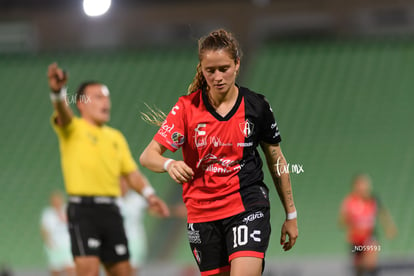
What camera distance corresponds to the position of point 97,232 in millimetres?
6270

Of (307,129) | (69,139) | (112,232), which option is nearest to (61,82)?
(69,139)

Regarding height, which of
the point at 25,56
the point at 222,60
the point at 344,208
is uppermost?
the point at 25,56

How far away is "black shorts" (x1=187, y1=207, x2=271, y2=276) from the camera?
441 cm

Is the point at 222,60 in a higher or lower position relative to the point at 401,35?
lower

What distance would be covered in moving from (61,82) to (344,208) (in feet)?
23.9

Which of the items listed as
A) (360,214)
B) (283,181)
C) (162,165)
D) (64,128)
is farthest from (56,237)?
(162,165)

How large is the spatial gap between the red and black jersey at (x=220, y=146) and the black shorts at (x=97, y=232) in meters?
1.88

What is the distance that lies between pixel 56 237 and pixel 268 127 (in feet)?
28.9

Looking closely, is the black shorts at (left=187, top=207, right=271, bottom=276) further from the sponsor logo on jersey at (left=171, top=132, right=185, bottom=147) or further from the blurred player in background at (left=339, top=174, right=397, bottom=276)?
the blurred player in background at (left=339, top=174, right=397, bottom=276)

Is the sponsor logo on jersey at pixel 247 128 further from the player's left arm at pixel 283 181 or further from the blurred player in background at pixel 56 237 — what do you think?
the blurred player in background at pixel 56 237

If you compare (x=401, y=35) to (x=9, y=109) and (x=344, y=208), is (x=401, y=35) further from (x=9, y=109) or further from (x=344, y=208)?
(x=9, y=109)

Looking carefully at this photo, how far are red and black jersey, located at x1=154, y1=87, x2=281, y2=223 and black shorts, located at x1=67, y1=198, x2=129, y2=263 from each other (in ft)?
6.15

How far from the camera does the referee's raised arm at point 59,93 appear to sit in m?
5.36

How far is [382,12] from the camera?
17.0 meters
